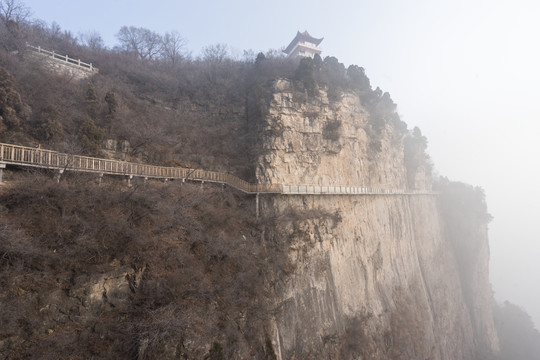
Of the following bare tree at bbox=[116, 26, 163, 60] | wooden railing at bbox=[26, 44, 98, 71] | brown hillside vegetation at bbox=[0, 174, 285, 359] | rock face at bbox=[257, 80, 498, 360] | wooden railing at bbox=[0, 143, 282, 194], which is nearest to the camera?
brown hillside vegetation at bbox=[0, 174, 285, 359]

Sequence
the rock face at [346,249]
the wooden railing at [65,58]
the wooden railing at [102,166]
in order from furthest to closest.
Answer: the wooden railing at [65,58] < the rock face at [346,249] < the wooden railing at [102,166]

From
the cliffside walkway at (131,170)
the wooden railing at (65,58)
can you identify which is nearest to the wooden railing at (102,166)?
the cliffside walkway at (131,170)

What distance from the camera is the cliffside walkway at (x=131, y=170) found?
1184 centimetres

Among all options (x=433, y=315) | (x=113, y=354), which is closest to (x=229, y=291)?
(x=113, y=354)

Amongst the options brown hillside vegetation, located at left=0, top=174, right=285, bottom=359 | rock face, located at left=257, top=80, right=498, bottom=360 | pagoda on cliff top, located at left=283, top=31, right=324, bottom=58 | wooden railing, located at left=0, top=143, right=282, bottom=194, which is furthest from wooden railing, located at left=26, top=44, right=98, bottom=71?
pagoda on cliff top, located at left=283, top=31, right=324, bottom=58

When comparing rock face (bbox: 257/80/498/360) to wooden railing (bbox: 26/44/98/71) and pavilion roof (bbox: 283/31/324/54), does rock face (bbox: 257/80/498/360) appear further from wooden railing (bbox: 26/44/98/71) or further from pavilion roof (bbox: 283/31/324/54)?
pavilion roof (bbox: 283/31/324/54)

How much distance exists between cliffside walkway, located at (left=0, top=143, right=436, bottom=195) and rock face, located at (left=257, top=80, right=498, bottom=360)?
2.64 ft

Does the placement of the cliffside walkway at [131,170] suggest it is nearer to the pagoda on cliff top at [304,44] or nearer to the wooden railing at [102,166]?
the wooden railing at [102,166]

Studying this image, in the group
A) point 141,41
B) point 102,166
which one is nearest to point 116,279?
point 102,166

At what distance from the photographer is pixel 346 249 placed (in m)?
22.5

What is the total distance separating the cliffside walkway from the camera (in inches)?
466

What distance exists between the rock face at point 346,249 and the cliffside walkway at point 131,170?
2.64 ft

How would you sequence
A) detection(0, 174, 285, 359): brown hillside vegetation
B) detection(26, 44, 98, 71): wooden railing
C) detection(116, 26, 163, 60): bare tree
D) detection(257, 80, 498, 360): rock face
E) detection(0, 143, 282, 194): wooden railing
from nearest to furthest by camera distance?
1. detection(0, 174, 285, 359): brown hillside vegetation
2. detection(0, 143, 282, 194): wooden railing
3. detection(257, 80, 498, 360): rock face
4. detection(26, 44, 98, 71): wooden railing
5. detection(116, 26, 163, 60): bare tree

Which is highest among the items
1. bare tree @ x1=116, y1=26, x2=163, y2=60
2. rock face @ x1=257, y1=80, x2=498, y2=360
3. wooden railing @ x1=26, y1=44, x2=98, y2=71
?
bare tree @ x1=116, y1=26, x2=163, y2=60
